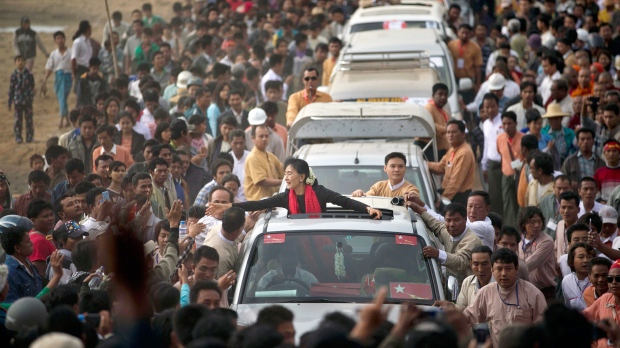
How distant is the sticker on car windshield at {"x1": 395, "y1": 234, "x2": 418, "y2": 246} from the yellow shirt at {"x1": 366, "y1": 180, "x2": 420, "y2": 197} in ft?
6.18

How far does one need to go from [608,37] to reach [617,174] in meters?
8.85

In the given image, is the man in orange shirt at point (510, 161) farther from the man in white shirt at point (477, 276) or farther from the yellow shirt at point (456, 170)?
the man in white shirt at point (477, 276)

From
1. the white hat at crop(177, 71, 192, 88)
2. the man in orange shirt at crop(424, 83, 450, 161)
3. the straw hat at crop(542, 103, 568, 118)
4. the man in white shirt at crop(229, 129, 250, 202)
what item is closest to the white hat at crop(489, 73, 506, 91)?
the straw hat at crop(542, 103, 568, 118)

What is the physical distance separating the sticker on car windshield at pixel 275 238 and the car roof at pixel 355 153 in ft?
7.98

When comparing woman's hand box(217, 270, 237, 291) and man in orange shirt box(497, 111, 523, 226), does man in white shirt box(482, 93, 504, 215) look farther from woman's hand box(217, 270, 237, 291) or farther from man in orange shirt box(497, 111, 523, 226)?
woman's hand box(217, 270, 237, 291)

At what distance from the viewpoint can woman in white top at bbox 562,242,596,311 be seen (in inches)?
341

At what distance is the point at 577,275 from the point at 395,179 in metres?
1.90

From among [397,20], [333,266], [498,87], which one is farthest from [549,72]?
[333,266]

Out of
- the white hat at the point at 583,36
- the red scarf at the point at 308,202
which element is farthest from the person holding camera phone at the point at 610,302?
the white hat at the point at 583,36

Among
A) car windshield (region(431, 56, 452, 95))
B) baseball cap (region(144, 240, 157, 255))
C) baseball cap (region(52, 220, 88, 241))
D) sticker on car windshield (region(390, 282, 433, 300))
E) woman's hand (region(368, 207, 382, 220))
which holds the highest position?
woman's hand (region(368, 207, 382, 220))

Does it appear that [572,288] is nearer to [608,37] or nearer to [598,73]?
[598,73]

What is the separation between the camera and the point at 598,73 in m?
16.2

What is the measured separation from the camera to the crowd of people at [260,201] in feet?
19.1

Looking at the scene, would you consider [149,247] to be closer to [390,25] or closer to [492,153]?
[492,153]
